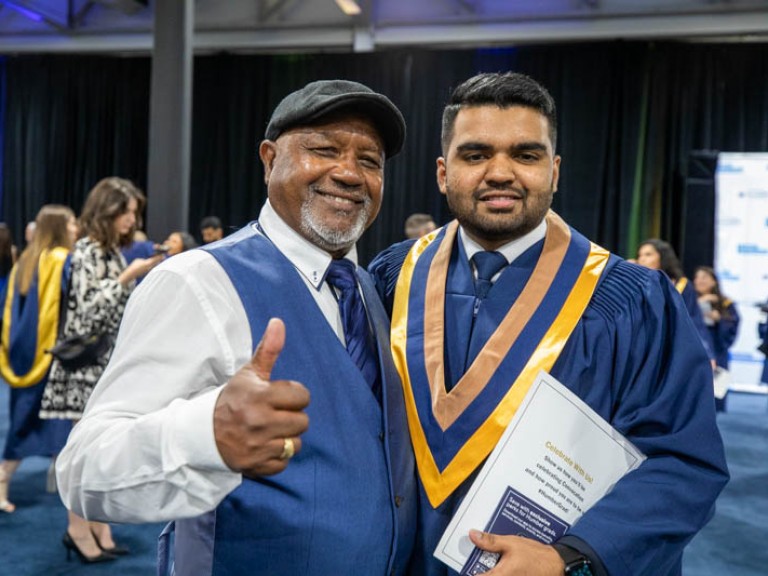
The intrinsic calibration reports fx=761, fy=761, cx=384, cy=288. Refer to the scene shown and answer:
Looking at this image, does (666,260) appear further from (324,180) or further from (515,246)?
(324,180)

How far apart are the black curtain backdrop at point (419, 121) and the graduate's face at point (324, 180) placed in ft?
22.7

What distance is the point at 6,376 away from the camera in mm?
3670

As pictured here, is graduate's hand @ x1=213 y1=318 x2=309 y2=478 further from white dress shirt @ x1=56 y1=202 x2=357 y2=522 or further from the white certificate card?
the white certificate card

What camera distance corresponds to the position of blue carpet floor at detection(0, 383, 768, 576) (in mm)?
3104

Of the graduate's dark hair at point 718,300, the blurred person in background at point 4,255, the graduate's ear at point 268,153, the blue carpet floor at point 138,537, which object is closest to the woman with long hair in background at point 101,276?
the blue carpet floor at point 138,537

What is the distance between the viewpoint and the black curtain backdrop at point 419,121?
828 centimetres

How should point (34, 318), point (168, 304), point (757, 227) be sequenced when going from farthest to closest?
point (757, 227) → point (34, 318) → point (168, 304)

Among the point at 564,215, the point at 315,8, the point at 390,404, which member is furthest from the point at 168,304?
the point at 315,8

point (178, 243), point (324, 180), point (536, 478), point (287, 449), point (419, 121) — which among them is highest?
point (419, 121)

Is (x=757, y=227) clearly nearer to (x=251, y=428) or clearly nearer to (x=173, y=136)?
(x=173, y=136)

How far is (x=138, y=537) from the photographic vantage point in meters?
3.44

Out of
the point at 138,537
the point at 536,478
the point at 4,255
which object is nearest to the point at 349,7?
the point at 4,255

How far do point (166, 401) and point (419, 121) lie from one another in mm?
8248

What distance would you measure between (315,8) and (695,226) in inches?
194
